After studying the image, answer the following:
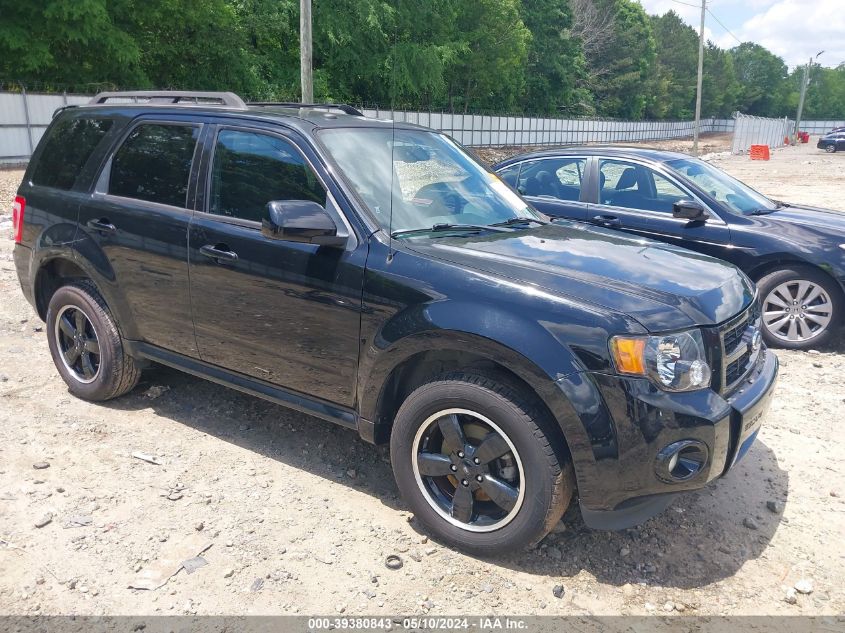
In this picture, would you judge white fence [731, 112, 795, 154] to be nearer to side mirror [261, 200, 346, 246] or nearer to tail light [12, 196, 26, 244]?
tail light [12, 196, 26, 244]

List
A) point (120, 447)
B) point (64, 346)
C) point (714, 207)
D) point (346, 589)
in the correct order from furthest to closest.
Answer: point (714, 207) < point (64, 346) < point (120, 447) < point (346, 589)

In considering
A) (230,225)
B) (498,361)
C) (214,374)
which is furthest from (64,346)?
(498,361)

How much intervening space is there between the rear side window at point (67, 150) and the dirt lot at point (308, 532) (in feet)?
4.91

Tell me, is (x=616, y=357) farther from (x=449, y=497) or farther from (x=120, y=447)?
(x=120, y=447)

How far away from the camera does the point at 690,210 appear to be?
6422 mm

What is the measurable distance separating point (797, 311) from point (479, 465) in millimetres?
4592

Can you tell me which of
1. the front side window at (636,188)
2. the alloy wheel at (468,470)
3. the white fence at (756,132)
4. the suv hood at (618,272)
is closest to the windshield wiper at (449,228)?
the suv hood at (618,272)

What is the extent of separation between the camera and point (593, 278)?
10.4 ft

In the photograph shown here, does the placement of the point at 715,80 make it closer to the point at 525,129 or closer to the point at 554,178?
the point at 525,129

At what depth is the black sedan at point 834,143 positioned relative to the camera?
55625mm

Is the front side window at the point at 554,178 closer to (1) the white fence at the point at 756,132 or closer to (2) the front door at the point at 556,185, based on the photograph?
(2) the front door at the point at 556,185

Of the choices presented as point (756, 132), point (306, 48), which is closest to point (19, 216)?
point (306, 48)

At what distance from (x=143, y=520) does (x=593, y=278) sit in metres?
2.46

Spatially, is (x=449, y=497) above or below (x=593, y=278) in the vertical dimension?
below
